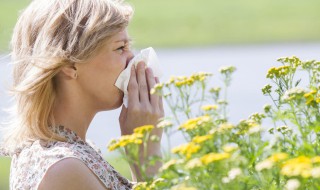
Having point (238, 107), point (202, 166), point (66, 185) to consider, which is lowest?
point (238, 107)

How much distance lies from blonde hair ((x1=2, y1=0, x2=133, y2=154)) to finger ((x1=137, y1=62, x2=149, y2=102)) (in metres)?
0.09

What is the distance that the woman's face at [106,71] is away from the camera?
67.9 inches

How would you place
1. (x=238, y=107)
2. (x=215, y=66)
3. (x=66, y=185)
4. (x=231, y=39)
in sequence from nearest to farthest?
(x=66, y=185) → (x=238, y=107) → (x=215, y=66) → (x=231, y=39)

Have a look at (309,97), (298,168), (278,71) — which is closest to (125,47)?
(278,71)

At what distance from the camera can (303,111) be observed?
1.26 meters

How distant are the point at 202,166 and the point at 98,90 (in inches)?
29.9

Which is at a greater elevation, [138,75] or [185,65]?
[138,75]

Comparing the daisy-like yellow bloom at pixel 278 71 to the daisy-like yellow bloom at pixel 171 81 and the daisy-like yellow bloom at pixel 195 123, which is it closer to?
the daisy-like yellow bloom at pixel 171 81

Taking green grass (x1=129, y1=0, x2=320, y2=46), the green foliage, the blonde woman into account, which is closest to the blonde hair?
the blonde woman

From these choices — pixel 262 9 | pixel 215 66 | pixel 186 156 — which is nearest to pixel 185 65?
pixel 215 66

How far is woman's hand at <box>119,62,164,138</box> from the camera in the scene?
170cm

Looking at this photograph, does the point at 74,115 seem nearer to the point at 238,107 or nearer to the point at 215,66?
the point at 238,107

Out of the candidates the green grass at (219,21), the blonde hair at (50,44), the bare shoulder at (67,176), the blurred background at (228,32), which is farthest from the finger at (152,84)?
the green grass at (219,21)

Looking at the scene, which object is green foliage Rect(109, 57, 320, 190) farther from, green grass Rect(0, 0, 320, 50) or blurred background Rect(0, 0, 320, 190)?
green grass Rect(0, 0, 320, 50)
